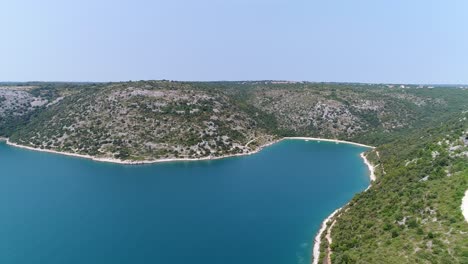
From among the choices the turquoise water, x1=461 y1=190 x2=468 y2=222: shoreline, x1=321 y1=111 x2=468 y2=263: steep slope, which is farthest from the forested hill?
x1=461 y1=190 x2=468 y2=222: shoreline

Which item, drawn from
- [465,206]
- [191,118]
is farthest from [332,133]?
[465,206]

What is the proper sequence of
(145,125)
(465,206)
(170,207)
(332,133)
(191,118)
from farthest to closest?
(332,133), (191,118), (145,125), (170,207), (465,206)

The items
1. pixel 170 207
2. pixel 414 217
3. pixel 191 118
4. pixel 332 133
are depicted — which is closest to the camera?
pixel 414 217

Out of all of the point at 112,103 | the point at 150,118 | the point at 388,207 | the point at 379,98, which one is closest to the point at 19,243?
the point at 388,207

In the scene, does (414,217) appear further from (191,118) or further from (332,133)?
(332,133)

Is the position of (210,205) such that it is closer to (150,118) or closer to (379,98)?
(150,118)

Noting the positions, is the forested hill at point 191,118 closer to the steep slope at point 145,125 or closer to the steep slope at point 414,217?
the steep slope at point 145,125
